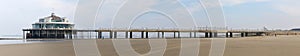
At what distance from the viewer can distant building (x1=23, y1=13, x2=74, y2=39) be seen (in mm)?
67300

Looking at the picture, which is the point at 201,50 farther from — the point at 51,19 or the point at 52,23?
the point at 51,19

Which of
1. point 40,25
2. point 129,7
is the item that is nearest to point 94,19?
point 129,7

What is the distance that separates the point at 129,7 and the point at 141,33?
55981mm

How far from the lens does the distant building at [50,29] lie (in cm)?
6730

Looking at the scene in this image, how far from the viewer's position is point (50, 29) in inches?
2677

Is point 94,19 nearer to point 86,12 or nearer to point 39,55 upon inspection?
point 86,12

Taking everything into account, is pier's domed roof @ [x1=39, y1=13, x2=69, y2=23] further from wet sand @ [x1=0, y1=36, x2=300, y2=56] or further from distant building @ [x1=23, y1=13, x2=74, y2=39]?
wet sand @ [x1=0, y1=36, x2=300, y2=56]

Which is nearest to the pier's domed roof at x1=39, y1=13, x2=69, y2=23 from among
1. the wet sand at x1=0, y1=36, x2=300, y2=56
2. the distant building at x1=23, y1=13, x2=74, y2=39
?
the distant building at x1=23, y1=13, x2=74, y2=39

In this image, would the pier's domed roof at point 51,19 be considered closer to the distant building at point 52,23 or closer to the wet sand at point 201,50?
the distant building at point 52,23

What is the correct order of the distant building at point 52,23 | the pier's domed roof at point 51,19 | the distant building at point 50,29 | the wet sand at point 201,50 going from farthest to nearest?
the pier's domed roof at point 51,19 < the distant building at point 52,23 < the distant building at point 50,29 < the wet sand at point 201,50

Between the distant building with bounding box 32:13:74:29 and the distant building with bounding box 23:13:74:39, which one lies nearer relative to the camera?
the distant building with bounding box 23:13:74:39

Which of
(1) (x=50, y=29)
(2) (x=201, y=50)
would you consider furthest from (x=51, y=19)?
(2) (x=201, y=50)

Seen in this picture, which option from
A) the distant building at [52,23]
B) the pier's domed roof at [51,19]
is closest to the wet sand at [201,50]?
A: the distant building at [52,23]

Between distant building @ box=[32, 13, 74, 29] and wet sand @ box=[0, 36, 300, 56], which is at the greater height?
distant building @ box=[32, 13, 74, 29]
